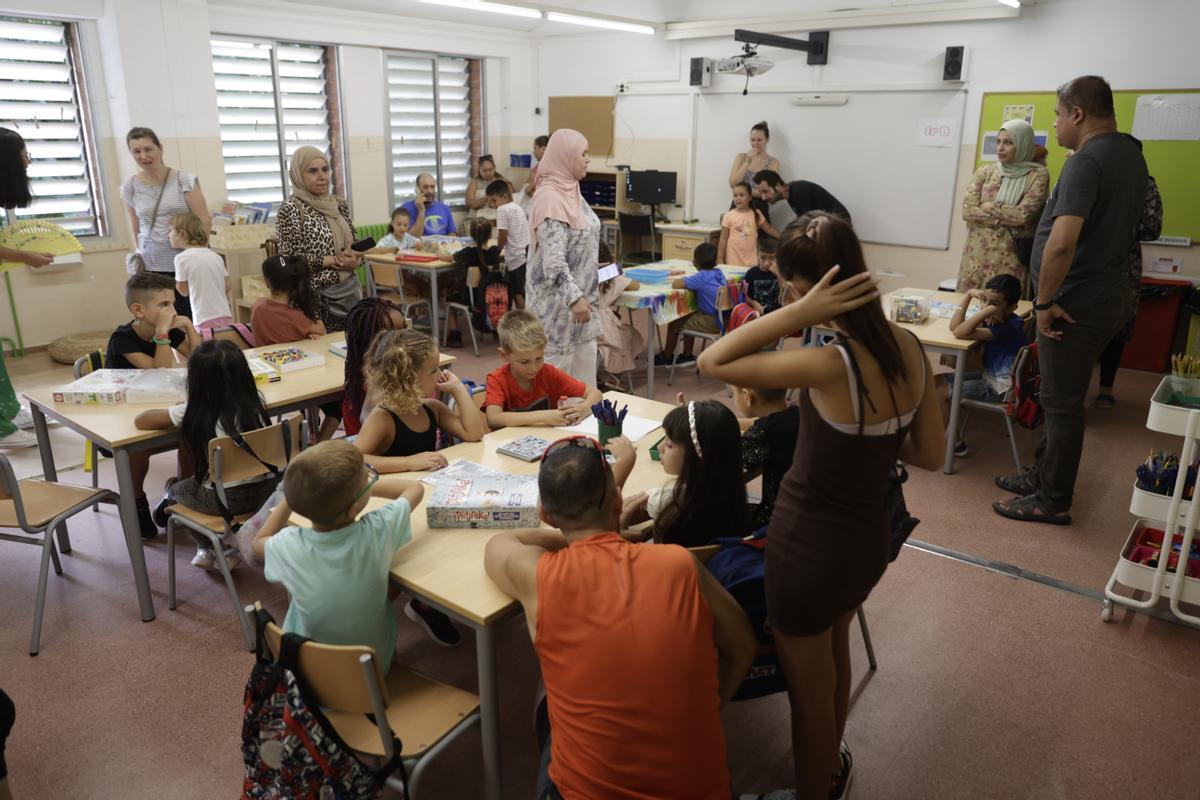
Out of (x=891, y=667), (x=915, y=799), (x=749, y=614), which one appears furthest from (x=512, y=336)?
(x=915, y=799)

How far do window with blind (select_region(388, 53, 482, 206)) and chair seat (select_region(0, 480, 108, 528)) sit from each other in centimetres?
656

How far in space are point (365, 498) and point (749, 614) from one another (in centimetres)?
97

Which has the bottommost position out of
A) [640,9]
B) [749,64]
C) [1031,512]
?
[1031,512]

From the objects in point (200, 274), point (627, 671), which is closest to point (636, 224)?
point (200, 274)

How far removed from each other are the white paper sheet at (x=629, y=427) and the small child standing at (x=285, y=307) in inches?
71.8

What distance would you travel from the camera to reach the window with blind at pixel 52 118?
627cm

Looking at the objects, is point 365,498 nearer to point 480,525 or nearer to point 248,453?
point 480,525

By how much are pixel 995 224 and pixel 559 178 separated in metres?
3.13

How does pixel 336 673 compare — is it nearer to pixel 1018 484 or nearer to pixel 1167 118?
pixel 1018 484

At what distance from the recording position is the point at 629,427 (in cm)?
294

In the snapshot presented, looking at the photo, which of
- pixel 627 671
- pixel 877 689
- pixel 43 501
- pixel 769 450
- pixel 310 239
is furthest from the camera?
pixel 310 239

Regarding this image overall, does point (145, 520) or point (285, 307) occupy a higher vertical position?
point (285, 307)

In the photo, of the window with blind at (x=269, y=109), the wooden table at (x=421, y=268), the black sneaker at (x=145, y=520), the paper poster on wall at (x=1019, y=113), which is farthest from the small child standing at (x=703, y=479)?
the window with blind at (x=269, y=109)

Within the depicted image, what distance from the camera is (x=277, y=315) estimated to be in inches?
159
